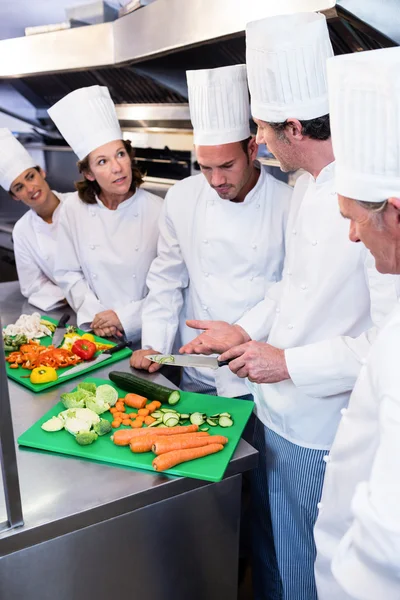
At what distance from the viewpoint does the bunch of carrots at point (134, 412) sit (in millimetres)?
1422

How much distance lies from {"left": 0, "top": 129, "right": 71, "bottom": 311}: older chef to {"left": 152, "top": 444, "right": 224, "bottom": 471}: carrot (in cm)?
158

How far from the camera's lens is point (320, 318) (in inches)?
57.9

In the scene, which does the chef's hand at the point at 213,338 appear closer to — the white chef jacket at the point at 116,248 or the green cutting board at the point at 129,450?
the green cutting board at the point at 129,450

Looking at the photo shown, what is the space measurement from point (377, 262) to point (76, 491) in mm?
765

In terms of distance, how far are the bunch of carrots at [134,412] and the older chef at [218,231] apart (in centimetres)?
25

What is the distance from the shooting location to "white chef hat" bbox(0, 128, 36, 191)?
2693 mm

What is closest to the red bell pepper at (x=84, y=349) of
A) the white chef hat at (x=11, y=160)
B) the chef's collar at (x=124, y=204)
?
the chef's collar at (x=124, y=204)

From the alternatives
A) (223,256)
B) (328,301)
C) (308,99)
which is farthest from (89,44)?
(328,301)

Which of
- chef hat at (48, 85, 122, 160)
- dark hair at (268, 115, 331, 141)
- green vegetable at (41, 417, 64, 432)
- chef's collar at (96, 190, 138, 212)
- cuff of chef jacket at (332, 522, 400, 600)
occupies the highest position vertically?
dark hair at (268, 115, 331, 141)

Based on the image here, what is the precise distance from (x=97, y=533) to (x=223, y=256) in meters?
0.98

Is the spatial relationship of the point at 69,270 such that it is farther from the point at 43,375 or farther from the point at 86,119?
the point at 43,375

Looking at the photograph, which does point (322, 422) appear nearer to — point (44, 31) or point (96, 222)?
point (96, 222)

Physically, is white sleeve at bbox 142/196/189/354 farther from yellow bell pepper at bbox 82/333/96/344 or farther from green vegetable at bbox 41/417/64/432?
green vegetable at bbox 41/417/64/432

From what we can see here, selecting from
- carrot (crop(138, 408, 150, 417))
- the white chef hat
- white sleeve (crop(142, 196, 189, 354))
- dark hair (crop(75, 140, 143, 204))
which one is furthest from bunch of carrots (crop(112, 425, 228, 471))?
the white chef hat
